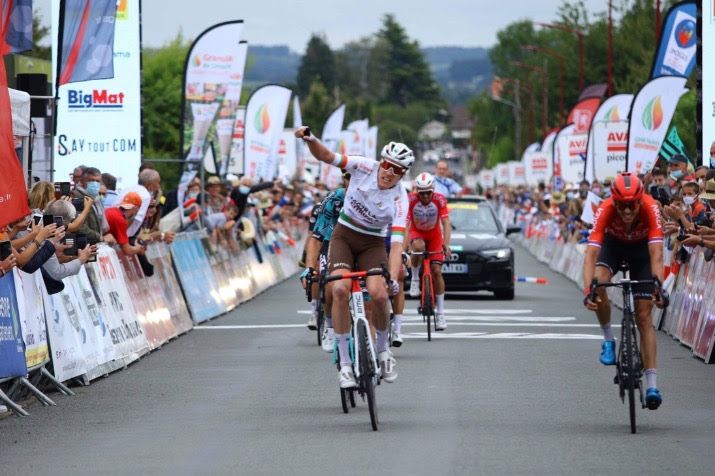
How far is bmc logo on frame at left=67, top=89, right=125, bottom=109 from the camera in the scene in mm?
22938

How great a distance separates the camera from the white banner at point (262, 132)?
37219 millimetres

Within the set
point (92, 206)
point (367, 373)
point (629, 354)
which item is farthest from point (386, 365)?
point (92, 206)

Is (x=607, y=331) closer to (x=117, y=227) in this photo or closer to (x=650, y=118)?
(x=117, y=227)

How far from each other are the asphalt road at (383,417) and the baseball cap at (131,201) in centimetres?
166

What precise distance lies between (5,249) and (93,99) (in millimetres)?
10953

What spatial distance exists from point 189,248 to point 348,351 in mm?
11197

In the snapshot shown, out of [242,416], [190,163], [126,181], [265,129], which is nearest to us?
[242,416]

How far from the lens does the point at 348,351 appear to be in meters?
12.6

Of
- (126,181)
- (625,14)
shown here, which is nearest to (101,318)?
(126,181)

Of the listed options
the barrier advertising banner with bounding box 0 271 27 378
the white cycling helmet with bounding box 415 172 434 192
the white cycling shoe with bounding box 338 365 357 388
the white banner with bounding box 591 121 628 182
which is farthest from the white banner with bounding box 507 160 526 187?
the white cycling shoe with bounding box 338 365 357 388

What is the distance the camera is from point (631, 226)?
12102 millimetres

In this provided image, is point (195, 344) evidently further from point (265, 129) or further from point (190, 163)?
point (265, 129)

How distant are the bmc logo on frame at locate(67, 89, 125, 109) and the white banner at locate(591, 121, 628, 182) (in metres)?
13.0

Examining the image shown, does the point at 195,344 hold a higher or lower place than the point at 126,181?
lower
